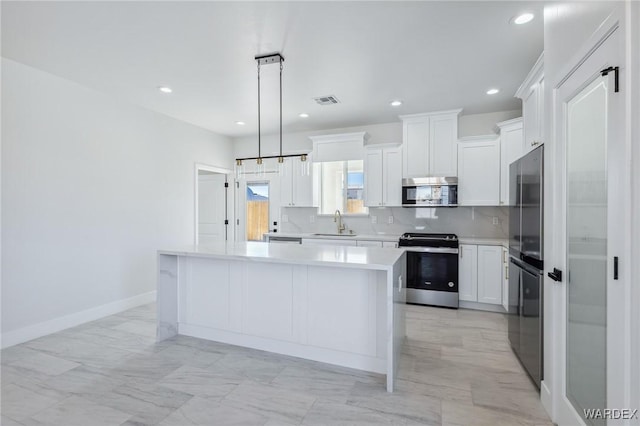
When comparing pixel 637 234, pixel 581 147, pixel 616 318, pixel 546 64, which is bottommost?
pixel 616 318

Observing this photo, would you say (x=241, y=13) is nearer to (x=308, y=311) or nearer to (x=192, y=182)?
(x=308, y=311)

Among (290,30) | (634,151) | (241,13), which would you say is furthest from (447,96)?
(634,151)

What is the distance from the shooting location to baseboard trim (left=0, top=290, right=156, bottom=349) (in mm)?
2971

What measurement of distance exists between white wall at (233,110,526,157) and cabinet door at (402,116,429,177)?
0.43m

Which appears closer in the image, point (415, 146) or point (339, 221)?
point (415, 146)

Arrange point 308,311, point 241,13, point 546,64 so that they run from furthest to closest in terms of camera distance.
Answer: point 308,311 → point 241,13 → point 546,64

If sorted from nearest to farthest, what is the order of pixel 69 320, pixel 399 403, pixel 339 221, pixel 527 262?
pixel 399 403 → pixel 527 262 → pixel 69 320 → pixel 339 221

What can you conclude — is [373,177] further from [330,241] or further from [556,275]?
[556,275]

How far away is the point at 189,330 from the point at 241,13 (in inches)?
115

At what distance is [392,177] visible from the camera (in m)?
4.69

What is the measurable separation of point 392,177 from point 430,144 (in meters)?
0.71

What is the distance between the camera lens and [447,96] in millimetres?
3811

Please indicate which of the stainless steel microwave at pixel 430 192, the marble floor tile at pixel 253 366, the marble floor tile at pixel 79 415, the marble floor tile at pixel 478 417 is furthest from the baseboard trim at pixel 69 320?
the stainless steel microwave at pixel 430 192

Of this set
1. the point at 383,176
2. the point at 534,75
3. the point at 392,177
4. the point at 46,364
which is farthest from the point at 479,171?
the point at 46,364
